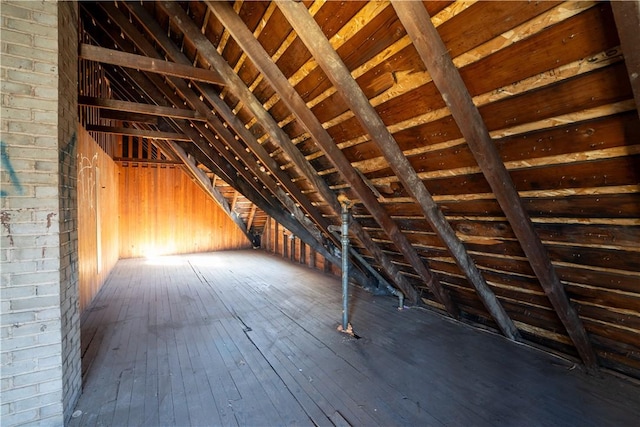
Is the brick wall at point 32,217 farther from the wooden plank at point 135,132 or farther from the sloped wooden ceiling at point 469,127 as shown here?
the wooden plank at point 135,132

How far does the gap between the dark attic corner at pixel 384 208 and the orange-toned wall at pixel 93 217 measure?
0.62 ft

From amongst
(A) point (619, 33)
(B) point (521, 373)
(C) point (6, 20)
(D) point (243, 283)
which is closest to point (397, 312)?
(B) point (521, 373)

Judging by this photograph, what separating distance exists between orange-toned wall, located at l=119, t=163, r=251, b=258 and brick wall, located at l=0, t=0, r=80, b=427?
21.8ft

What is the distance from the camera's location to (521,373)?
2467mm

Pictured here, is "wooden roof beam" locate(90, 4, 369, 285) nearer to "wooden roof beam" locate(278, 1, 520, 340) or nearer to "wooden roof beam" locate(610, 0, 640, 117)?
"wooden roof beam" locate(278, 1, 520, 340)

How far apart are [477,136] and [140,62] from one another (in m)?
2.73

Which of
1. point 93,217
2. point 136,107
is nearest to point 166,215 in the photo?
point 93,217

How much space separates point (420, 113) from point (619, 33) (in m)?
0.93

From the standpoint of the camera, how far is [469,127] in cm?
164

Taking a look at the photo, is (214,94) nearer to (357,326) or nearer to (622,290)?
(357,326)

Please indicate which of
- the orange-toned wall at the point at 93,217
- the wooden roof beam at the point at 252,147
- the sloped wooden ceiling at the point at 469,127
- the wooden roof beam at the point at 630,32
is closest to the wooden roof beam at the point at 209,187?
the orange-toned wall at the point at 93,217

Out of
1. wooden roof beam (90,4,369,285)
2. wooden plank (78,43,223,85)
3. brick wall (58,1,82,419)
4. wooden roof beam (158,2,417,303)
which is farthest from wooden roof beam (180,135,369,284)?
brick wall (58,1,82,419)

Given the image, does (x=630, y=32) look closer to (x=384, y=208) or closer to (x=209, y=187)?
(x=384, y=208)

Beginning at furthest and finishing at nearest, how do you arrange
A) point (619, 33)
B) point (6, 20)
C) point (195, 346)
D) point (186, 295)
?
point (186, 295) → point (195, 346) → point (6, 20) → point (619, 33)
